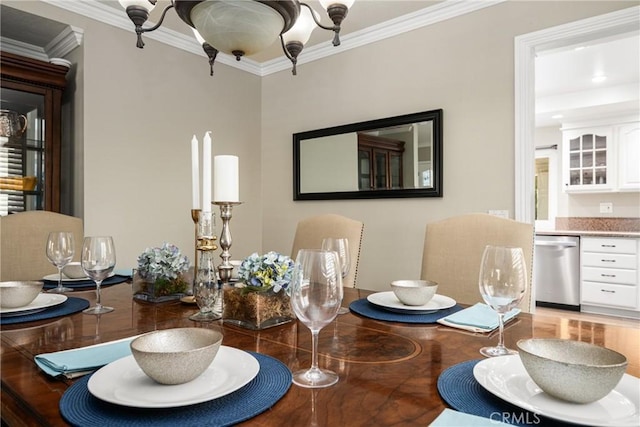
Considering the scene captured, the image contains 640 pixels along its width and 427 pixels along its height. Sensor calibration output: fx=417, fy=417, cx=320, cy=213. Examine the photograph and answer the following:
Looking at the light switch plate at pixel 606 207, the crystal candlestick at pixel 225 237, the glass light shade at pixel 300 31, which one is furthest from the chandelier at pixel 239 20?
the light switch plate at pixel 606 207

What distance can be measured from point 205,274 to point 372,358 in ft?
1.87

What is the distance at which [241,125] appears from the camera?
373 centimetres

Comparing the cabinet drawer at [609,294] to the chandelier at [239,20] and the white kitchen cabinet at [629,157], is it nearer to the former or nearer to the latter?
the white kitchen cabinet at [629,157]

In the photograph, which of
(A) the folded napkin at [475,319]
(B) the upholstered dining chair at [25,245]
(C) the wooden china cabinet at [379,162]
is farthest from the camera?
(C) the wooden china cabinet at [379,162]

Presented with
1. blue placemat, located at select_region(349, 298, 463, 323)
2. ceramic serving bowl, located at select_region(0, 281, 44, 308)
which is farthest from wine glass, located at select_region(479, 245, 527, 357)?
ceramic serving bowl, located at select_region(0, 281, 44, 308)

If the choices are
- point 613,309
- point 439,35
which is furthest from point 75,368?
point 613,309

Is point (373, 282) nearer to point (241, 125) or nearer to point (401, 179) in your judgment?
point (401, 179)

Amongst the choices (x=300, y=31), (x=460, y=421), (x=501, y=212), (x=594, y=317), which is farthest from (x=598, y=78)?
(x=460, y=421)

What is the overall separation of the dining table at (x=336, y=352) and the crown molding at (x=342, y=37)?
2238 millimetres

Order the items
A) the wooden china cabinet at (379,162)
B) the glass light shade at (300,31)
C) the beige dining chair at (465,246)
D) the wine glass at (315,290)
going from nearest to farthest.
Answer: the wine glass at (315,290)
the beige dining chair at (465,246)
the glass light shade at (300,31)
the wooden china cabinet at (379,162)

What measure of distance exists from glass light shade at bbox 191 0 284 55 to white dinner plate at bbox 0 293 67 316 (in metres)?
0.94

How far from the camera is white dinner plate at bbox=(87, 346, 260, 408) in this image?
0.57 meters

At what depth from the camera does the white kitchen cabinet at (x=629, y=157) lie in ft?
15.2

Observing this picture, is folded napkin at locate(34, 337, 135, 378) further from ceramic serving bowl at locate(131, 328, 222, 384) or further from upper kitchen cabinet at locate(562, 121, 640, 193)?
upper kitchen cabinet at locate(562, 121, 640, 193)
